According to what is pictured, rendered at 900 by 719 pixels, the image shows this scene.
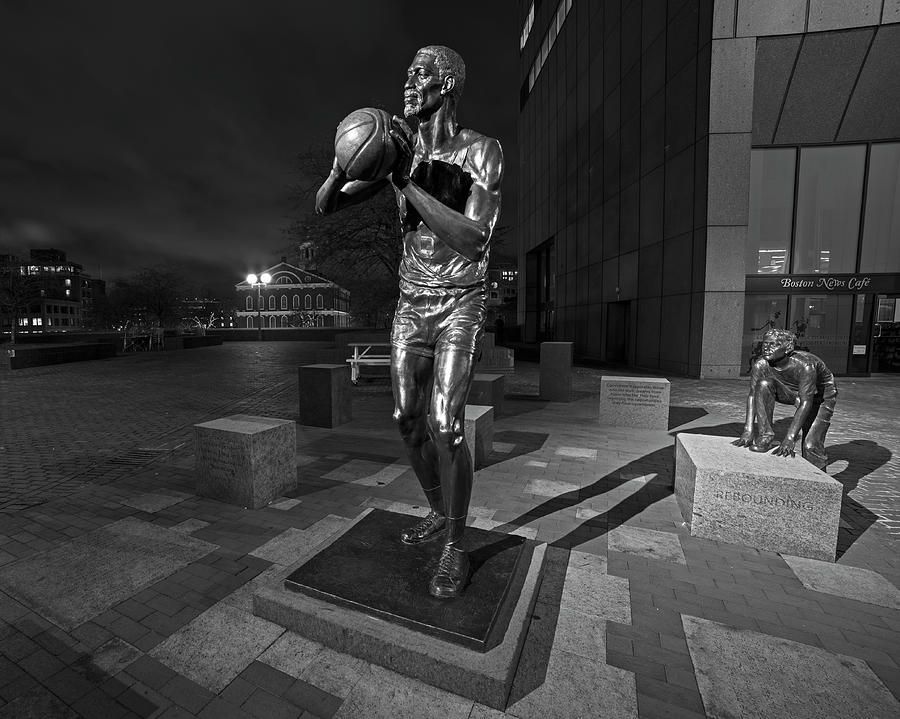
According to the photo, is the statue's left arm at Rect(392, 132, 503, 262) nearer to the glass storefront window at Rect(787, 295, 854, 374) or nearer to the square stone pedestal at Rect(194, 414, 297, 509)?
the square stone pedestal at Rect(194, 414, 297, 509)

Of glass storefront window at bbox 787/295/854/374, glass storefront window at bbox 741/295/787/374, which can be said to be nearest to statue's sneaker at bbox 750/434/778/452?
glass storefront window at bbox 741/295/787/374

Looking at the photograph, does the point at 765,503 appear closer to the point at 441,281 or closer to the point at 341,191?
the point at 441,281

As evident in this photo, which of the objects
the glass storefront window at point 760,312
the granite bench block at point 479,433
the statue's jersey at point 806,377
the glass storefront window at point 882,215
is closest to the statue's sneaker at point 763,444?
the statue's jersey at point 806,377

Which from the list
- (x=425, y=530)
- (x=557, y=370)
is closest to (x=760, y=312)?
(x=557, y=370)

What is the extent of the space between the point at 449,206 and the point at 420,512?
2991 mm

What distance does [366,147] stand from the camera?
2.22 meters

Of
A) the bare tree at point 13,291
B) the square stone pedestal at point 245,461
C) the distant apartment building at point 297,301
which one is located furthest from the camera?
the distant apartment building at point 297,301

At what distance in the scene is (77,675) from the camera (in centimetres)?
236

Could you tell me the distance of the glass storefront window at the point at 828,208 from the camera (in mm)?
15547

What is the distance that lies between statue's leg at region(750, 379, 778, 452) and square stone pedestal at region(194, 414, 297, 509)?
15.8 ft

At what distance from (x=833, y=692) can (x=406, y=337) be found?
2.86 meters

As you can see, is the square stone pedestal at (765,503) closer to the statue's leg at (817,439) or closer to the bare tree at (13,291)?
the statue's leg at (817,439)

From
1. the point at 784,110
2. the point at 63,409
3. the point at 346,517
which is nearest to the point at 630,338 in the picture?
the point at 784,110

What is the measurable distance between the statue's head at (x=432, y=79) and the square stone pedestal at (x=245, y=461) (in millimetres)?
3513
